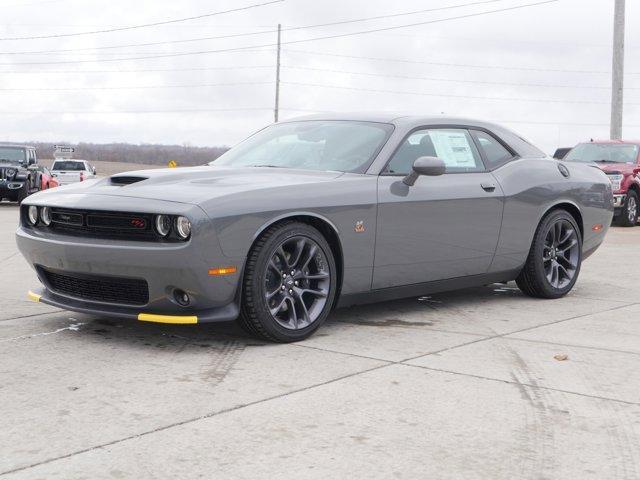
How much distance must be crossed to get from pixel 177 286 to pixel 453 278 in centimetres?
229

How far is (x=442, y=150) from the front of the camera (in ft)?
21.4

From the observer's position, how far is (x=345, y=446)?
138 inches

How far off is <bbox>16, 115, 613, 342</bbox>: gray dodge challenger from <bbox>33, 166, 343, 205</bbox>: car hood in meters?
0.01

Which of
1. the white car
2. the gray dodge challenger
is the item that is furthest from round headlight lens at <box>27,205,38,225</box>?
the white car

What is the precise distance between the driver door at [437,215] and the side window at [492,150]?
97mm

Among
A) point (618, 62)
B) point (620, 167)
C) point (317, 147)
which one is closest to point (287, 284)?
point (317, 147)

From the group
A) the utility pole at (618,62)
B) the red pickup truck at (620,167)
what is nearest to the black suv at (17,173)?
the red pickup truck at (620,167)

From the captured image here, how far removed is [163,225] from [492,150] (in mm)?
3013

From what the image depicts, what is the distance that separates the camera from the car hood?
16.8 ft

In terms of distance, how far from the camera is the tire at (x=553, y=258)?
7.18 metres

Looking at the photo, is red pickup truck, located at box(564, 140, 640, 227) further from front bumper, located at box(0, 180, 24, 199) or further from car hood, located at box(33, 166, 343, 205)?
front bumper, located at box(0, 180, 24, 199)

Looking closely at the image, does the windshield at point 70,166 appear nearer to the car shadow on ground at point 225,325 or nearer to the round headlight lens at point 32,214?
the car shadow on ground at point 225,325

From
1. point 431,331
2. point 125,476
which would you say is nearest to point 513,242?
point 431,331

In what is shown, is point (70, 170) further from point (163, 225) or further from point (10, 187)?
point (163, 225)
